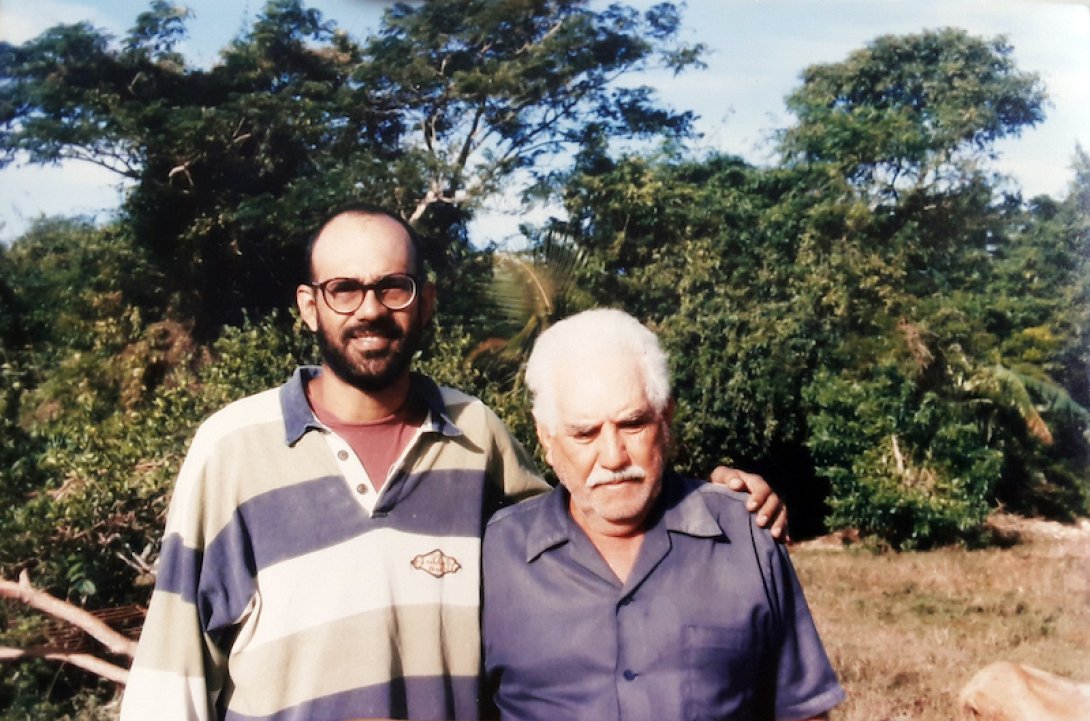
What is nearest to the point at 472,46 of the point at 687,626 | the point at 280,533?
the point at 280,533

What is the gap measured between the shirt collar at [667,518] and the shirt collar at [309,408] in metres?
0.32

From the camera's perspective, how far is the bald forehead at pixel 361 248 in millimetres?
2039

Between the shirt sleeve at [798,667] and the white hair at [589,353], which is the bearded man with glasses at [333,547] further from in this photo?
the white hair at [589,353]

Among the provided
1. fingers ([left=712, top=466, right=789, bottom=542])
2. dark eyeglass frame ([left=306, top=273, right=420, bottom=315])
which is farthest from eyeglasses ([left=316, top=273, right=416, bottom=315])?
fingers ([left=712, top=466, right=789, bottom=542])

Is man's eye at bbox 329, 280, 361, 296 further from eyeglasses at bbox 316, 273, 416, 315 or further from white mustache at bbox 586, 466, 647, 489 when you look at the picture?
white mustache at bbox 586, 466, 647, 489

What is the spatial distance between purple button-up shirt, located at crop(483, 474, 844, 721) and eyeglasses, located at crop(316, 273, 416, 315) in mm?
602

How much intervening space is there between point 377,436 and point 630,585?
2.21ft

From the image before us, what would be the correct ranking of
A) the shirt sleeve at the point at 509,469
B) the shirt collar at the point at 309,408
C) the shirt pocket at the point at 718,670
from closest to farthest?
the shirt pocket at the point at 718,670, the shirt collar at the point at 309,408, the shirt sleeve at the point at 509,469

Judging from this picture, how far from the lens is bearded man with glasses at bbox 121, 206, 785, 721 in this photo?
74.0 inches

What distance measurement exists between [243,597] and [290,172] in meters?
1.80

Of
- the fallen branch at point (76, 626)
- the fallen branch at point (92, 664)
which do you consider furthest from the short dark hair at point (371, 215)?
the fallen branch at point (92, 664)

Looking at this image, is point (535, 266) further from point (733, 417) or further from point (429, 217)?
point (733, 417)

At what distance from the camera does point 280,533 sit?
1911mm

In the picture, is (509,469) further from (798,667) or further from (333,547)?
(798,667)
